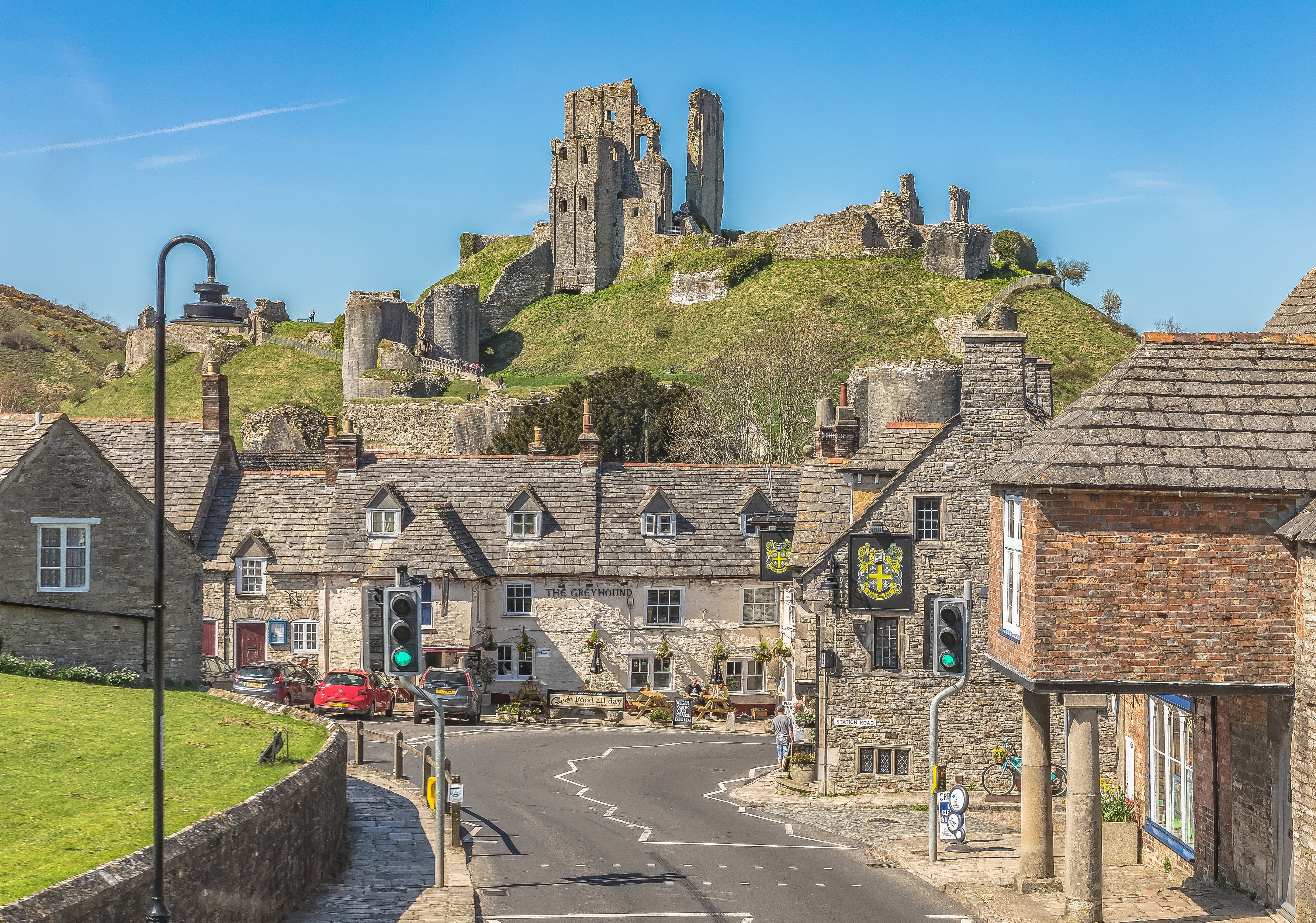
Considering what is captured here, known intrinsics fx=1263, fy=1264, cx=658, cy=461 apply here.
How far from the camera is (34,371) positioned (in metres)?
114

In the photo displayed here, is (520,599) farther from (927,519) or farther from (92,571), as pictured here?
(927,519)

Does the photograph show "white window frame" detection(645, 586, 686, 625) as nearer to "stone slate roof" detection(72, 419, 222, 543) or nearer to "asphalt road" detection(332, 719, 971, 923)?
"asphalt road" detection(332, 719, 971, 923)

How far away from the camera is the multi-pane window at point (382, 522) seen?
43.0m

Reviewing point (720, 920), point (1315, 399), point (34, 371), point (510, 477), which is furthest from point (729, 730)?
point (34, 371)

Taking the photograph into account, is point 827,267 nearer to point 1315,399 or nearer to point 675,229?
point 675,229

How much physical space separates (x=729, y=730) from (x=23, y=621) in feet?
67.3

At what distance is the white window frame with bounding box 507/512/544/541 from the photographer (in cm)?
4309

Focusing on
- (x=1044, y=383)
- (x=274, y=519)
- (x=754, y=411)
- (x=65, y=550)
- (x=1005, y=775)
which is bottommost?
(x=1005, y=775)

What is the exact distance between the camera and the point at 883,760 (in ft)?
93.0

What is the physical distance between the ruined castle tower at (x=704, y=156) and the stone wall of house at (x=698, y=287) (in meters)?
21.4

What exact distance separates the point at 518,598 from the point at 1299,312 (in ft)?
95.3

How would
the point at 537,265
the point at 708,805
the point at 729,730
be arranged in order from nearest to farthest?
1. the point at 708,805
2. the point at 729,730
3. the point at 537,265

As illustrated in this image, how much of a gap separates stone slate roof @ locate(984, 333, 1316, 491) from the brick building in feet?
0.08

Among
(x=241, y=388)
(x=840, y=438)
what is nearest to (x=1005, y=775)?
(x=840, y=438)
